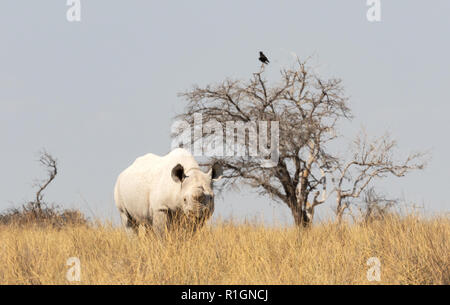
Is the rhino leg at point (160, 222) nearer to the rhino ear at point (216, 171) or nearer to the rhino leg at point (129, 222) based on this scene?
the rhino ear at point (216, 171)

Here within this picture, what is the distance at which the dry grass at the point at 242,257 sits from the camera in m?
6.65

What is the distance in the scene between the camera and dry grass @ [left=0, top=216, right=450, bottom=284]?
262 inches

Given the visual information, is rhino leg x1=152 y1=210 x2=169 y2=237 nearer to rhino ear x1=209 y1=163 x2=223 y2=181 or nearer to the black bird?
rhino ear x1=209 y1=163 x2=223 y2=181

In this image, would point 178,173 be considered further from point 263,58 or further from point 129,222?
point 263,58

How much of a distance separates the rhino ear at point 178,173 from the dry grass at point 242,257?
0.99m

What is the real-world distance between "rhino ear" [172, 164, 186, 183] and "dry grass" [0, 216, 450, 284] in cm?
99

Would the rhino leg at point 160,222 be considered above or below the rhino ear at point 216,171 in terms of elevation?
below

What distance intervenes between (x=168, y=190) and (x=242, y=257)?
258 cm

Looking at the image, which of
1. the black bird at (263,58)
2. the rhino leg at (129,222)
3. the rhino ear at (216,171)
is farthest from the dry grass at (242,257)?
the black bird at (263,58)

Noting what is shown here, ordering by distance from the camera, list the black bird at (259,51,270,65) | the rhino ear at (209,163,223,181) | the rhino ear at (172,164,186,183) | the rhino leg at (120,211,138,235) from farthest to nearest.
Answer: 1. the black bird at (259,51,270,65)
2. the rhino leg at (120,211,138,235)
3. the rhino ear at (209,163,223,181)
4. the rhino ear at (172,164,186,183)

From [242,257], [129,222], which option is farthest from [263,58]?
[242,257]

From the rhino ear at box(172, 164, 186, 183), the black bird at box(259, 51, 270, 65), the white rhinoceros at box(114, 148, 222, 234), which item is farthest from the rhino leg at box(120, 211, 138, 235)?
the black bird at box(259, 51, 270, 65)

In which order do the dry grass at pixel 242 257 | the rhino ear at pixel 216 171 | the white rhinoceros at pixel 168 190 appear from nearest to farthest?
the dry grass at pixel 242 257 < the white rhinoceros at pixel 168 190 < the rhino ear at pixel 216 171

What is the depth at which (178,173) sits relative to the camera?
30.3 ft
